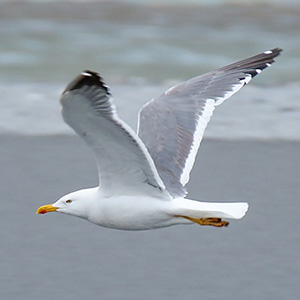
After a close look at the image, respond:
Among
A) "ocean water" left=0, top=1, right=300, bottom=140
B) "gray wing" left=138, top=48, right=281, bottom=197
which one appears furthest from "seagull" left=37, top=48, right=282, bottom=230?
"ocean water" left=0, top=1, right=300, bottom=140

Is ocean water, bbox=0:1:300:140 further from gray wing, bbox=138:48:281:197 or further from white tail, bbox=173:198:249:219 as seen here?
white tail, bbox=173:198:249:219

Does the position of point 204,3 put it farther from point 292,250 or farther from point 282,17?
point 292,250

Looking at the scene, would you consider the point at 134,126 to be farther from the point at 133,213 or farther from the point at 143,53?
the point at 143,53

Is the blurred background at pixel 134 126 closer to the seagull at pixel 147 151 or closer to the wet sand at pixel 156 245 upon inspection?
the wet sand at pixel 156 245

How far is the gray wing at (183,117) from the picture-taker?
463cm

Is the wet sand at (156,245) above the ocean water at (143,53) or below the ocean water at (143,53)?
below

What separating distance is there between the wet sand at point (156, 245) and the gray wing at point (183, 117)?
22.1 inches

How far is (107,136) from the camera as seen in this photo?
153 inches

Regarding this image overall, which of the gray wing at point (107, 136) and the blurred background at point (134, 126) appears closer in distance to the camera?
the gray wing at point (107, 136)

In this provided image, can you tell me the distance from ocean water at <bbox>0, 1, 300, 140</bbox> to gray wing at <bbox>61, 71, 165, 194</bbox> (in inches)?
122

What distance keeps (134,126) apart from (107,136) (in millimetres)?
3497

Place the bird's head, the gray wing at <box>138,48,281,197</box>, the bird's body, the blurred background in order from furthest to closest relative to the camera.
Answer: the blurred background, the gray wing at <box>138,48,281,197</box>, the bird's head, the bird's body

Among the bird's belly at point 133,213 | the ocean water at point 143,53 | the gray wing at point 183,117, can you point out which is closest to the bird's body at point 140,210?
the bird's belly at point 133,213

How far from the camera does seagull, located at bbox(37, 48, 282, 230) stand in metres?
3.70
